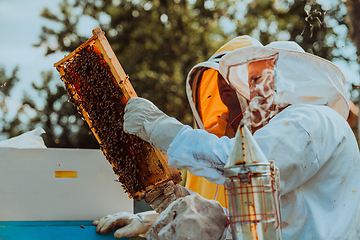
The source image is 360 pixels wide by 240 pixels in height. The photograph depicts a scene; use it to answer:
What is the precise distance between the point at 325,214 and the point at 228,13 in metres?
12.8

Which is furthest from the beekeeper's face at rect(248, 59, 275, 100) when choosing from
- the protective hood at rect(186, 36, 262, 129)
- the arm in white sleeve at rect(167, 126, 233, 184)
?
the protective hood at rect(186, 36, 262, 129)

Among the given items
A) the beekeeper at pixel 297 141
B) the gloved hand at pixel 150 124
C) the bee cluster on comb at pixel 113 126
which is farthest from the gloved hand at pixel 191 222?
the bee cluster on comb at pixel 113 126

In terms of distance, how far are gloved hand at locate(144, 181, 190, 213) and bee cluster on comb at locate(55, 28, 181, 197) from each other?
0.07m

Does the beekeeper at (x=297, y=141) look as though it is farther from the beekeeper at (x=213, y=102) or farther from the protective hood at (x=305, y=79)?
the beekeeper at (x=213, y=102)

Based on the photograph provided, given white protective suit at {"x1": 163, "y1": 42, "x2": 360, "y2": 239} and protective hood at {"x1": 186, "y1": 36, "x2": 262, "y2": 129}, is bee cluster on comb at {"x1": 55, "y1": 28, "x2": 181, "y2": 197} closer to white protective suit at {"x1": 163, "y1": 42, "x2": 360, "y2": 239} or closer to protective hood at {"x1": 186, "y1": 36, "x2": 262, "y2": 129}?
white protective suit at {"x1": 163, "y1": 42, "x2": 360, "y2": 239}

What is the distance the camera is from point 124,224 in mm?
2877

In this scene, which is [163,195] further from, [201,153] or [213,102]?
[213,102]

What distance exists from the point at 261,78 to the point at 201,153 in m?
0.93

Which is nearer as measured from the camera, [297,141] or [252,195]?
[252,195]

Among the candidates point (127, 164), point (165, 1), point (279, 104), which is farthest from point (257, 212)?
point (165, 1)

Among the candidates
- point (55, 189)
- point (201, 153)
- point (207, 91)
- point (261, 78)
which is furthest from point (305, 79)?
point (55, 189)

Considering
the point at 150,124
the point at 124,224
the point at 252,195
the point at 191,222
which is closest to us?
the point at 252,195

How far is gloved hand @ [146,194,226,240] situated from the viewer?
1.75 m

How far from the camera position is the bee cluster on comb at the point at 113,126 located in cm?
273
